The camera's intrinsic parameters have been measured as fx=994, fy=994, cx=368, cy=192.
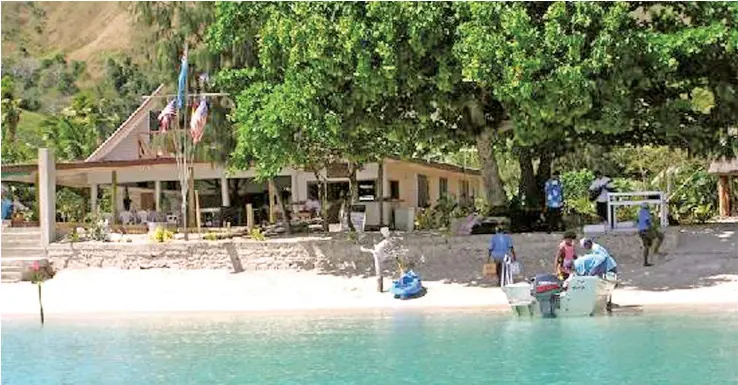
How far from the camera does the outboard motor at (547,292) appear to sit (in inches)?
733

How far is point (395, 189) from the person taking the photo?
36094 mm

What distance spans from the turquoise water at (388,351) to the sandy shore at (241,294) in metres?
1.99

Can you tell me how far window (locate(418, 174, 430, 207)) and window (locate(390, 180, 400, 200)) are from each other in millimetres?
2118

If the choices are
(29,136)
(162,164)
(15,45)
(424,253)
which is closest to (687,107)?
(424,253)

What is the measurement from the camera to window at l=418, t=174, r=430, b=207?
3856 centimetres

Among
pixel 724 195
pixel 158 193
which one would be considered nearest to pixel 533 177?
pixel 158 193

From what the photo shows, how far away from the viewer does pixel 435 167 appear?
125 ft

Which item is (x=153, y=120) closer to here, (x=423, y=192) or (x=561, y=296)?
(x=423, y=192)

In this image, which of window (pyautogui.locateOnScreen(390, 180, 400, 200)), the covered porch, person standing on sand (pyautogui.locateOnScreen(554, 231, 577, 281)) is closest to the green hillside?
the covered porch

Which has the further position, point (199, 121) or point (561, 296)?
point (199, 121)

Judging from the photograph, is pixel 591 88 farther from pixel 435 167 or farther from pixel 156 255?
pixel 435 167

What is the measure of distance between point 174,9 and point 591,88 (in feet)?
47.2

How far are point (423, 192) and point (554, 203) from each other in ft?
41.4

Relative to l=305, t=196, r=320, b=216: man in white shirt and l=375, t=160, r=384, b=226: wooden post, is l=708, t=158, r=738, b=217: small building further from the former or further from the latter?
l=305, t=196, r=320, b=216: man in white shirt
